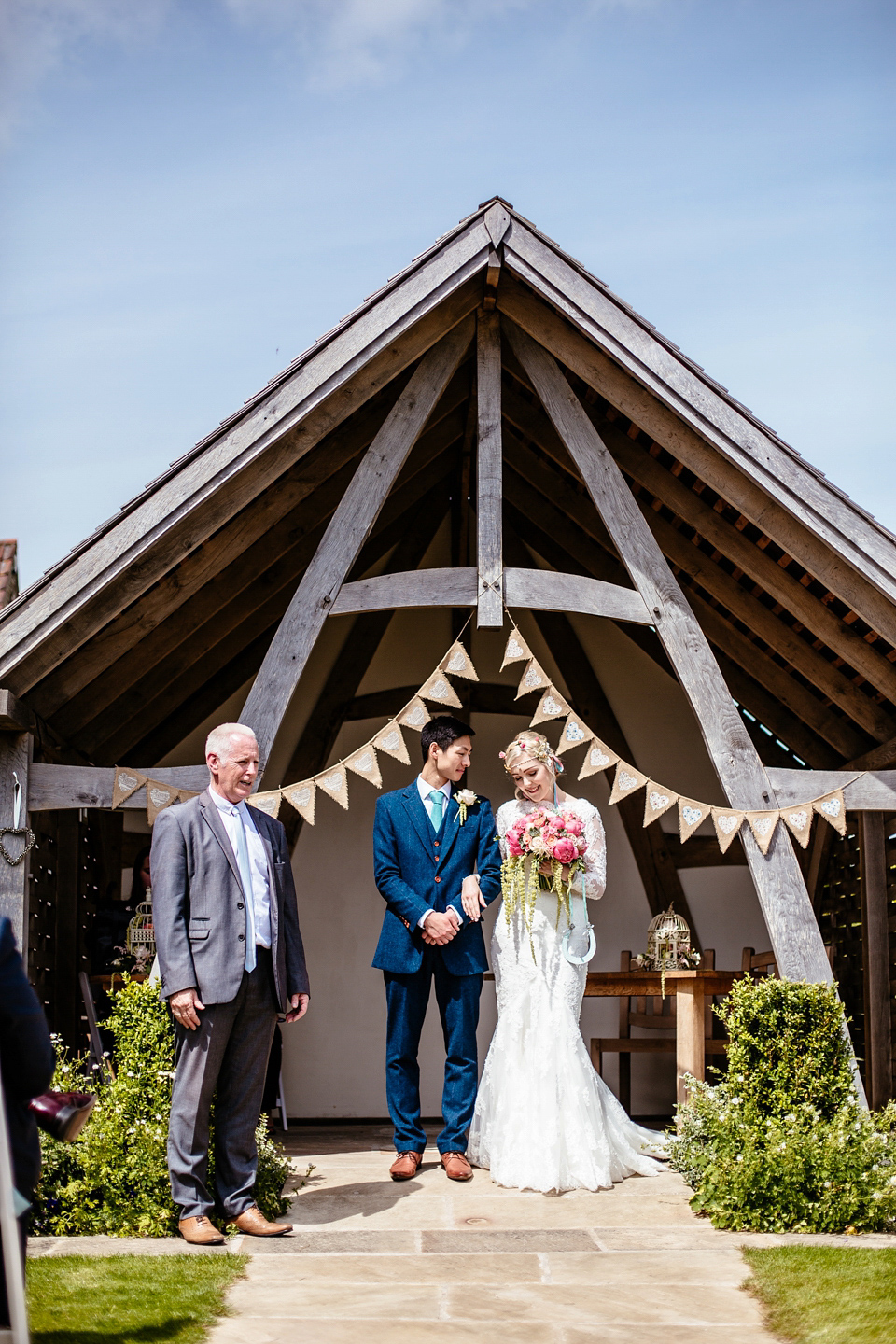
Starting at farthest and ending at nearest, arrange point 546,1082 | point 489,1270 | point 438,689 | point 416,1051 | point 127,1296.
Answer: point 438,689 → point 416,1051 → point 546,1082 → point 489,1270 → point 127,1296

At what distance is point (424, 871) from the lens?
488 cm

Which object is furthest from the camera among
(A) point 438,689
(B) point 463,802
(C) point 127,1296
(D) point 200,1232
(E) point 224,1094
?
(A) point 438,689

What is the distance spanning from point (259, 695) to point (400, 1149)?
1900 millimetres

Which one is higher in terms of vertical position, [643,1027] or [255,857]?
[255,857]

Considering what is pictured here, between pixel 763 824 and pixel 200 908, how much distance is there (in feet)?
7.78

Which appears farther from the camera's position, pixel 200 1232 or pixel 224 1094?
pixel 224 1094

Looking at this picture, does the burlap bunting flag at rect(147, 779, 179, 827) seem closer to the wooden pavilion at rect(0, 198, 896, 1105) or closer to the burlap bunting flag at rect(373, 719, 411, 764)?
the wooden pavilion at rect(0, 198, 896, 1105)

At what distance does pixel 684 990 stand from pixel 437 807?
1495mm

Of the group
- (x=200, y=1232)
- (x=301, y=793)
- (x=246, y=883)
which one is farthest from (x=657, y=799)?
(x=200, y=1232)

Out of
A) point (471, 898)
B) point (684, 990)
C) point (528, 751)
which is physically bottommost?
point (684, 990)

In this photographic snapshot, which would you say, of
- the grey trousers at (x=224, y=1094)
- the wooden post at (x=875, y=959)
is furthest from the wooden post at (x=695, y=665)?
the grey trousers at (x=224, y=1094)

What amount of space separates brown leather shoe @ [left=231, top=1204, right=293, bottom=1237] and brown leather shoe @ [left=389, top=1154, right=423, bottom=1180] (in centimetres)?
84

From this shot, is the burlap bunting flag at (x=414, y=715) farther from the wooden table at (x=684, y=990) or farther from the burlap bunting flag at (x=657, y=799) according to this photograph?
the wooden table at (x=684, y=990)

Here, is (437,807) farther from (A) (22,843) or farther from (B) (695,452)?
(B) (695,452)
